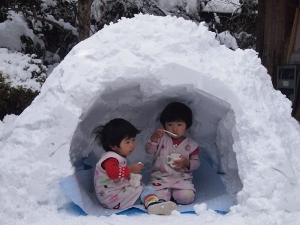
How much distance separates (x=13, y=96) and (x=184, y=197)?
2.00 meters

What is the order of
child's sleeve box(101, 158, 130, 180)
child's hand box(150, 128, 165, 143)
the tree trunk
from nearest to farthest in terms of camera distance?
child's sleeve box(101, 158, 130, 180)
child's hand box(150, 128, 165, 143)
the tree trunk

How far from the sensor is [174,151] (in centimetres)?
341

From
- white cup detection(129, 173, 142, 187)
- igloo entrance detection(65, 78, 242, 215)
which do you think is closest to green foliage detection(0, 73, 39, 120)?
igloo entrance detection(65, 78, 242, 215)

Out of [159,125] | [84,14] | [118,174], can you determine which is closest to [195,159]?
[159,125]

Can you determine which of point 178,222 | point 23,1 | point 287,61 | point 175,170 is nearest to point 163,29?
point 175,170

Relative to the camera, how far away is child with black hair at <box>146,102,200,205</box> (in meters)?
3.26

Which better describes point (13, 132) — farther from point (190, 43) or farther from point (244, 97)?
point (244, 97)

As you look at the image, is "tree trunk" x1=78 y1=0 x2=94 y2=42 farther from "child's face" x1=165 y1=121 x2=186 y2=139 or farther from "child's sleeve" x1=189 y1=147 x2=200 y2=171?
"child's sleeve" x1=189 y1=147 x2=200 y2=171

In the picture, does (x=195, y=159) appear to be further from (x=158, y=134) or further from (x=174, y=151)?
(x=158, y=134)

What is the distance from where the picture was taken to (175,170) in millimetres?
3354

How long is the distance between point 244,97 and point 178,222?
2.85ft

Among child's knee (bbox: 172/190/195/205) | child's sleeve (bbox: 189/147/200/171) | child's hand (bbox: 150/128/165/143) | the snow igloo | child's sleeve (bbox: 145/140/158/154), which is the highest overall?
the snow igloo

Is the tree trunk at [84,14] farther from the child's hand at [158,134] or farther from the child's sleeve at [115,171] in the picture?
the child's sleeve at [115,171]

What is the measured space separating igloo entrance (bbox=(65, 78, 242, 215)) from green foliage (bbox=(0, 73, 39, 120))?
108cm
